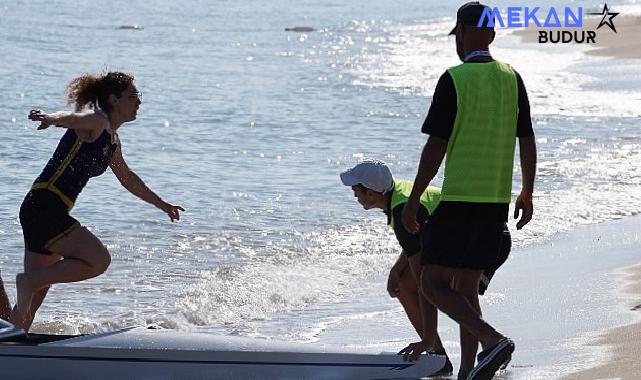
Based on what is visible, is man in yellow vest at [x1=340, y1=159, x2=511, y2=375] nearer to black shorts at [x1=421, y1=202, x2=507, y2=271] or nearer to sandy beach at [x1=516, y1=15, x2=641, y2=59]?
black shorts at [x1=421, y1=202, x2=507, y2=271]

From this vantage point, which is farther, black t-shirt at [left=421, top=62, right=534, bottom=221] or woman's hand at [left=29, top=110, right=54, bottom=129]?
woman's hand at [left=29, top=110, right=54, bottom=129]

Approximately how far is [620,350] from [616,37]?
24344 millimetres

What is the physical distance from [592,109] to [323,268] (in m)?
10.3

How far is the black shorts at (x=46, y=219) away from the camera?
605 centimetres

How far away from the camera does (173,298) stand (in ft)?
27.7

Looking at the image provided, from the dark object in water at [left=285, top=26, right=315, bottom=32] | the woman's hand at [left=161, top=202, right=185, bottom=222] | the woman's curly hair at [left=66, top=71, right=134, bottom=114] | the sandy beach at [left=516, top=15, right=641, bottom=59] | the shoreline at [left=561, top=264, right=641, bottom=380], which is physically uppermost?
the woman's curly hair at [left=66, top=71, right=134, bottom=114]

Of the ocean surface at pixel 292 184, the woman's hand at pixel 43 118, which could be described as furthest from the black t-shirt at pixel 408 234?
the woman's hand at pixel 43 118

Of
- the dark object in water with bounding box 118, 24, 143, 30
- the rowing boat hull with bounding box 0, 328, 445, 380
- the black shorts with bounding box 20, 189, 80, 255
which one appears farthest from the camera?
the dark object in water with bounding box 118, 24, 143, 30

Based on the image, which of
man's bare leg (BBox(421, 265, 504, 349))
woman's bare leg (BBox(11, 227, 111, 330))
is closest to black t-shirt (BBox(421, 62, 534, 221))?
man's bare leg (BBox(421, 265, 504, 349))

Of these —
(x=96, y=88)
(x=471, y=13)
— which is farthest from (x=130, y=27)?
(x=471, y=13)

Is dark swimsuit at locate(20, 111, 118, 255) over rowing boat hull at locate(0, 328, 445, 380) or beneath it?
over

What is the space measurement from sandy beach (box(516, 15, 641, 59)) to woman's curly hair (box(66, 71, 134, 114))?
20651mm

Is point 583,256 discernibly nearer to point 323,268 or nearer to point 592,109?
point 323,268

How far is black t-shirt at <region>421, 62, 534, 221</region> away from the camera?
5293mm
